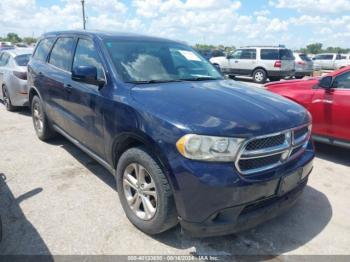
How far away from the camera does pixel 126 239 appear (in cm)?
308

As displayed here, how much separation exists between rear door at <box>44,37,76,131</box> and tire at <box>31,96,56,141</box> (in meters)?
0.42

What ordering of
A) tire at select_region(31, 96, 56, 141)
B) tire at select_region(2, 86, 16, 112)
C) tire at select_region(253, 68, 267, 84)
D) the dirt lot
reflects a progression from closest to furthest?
the dirt lot
tire at select_region(31, 96, 56, 141)
tire at select_region(2, 86, 16, 112)
tire at select_region(253, 68, 267, 84)

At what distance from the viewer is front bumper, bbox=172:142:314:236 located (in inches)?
98.3

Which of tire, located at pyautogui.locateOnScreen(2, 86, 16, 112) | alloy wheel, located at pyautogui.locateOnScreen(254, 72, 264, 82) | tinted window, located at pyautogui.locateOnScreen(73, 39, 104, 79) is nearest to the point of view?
tinted window, located at pyautogui.locateOnScreen(73, 39, 104, 79)

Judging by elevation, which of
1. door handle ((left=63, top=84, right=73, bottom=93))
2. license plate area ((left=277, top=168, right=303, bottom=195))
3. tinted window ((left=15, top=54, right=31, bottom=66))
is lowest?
license plate area ((left=277, top=168, right=303, bottom=195))

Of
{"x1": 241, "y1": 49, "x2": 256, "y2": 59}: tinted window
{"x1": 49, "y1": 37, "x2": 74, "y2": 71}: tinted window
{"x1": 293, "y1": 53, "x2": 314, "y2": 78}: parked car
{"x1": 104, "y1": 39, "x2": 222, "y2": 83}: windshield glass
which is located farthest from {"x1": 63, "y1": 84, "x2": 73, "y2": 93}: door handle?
{"x1": 293, "y1": 53, "x2": 314, "y2": 78}: parked car

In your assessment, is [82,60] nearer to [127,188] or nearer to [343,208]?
[127,188]

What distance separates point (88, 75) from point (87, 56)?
0.67 m

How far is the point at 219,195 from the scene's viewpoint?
251cm

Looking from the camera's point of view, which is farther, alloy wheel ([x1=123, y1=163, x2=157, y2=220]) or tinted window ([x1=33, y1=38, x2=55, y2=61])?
tinted window ([x1=33, y1=38, x2=55, y2=61])

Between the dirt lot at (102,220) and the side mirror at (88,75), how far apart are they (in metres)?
1.33

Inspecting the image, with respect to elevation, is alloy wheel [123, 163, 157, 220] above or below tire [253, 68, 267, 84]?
below

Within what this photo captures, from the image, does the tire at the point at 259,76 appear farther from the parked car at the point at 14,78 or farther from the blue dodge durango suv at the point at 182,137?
the blue dodge durango suv at the point at 182,137

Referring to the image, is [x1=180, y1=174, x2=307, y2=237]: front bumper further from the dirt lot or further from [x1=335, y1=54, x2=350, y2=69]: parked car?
[x1=335, y1=54, x2=350, y2=69]: parked car
